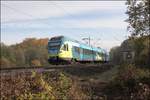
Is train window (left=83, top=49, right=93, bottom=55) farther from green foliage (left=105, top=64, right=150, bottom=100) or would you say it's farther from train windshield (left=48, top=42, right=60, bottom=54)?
green foliage (left=105, top=64, right=150, bottom=100)

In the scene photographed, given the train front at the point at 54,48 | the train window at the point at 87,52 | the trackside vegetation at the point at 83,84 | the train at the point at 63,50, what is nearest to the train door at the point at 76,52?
the train at the point at 63,50

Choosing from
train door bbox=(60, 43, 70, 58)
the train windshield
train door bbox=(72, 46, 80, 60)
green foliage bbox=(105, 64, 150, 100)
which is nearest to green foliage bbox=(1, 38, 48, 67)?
train door bbox=(72, 46, 80, 60)

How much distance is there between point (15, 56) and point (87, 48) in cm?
5467

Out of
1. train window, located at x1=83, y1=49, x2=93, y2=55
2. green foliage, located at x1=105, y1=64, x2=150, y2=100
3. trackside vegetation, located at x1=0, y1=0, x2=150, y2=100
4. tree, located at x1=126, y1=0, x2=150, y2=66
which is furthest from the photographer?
train window, located at x1=83, y1=49, x2=93, y2=55

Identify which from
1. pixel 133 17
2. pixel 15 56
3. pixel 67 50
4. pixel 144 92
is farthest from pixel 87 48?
pixel 15 56

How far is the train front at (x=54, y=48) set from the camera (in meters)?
37.9

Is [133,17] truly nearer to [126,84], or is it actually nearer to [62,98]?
[126,84]

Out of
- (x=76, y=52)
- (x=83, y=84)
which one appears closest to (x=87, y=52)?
(x=76, y=52)

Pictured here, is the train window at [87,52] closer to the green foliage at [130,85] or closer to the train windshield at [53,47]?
the train windshield at [53,47]

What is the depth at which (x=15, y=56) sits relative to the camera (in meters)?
99.4

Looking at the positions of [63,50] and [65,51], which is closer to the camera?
[63,50]

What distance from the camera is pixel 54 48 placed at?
3844 centimetres

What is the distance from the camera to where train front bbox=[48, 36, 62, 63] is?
3794cm

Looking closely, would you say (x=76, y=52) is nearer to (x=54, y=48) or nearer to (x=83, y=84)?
(x=54, y=48)
